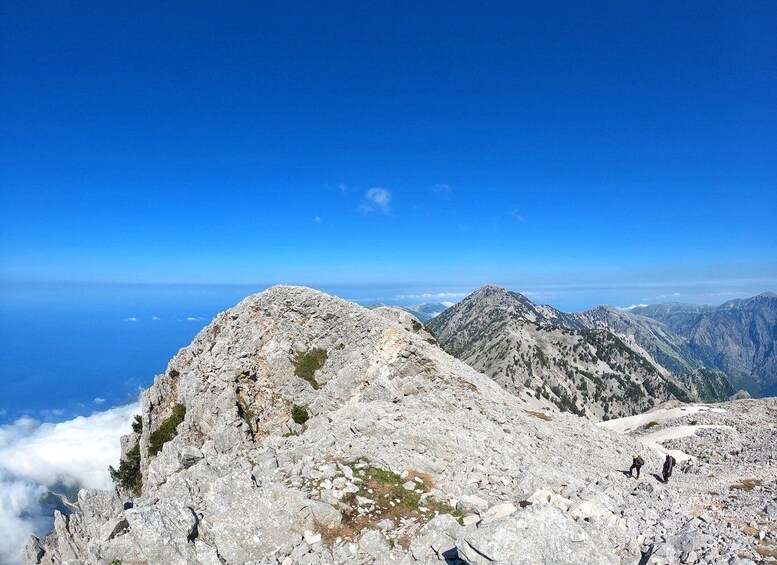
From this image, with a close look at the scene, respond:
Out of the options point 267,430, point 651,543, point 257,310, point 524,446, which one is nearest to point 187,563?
point 651,543

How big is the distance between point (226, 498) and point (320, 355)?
27.4m

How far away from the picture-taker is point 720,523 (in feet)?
56.4

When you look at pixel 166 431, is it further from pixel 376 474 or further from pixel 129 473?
pixel 376 474

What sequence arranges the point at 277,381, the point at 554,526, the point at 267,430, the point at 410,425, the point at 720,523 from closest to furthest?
the point at 554,526, the point at 720,523, the point at 410,425, the point at 267,430, the point at 277,381

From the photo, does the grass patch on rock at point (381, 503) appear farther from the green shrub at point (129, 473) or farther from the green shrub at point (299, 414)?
the green shrub at point (129, 473)

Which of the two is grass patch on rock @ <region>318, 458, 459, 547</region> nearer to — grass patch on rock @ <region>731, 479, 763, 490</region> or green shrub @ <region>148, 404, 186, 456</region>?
grass patch on rock @ <region>731, 479, 763, 490</region>

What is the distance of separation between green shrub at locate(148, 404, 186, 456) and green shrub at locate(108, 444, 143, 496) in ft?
19.4

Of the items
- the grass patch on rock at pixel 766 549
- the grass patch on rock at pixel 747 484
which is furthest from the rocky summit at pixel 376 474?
the grass patch on rock at pixel 747 484

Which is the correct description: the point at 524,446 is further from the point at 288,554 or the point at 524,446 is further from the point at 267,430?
the point at 267,430

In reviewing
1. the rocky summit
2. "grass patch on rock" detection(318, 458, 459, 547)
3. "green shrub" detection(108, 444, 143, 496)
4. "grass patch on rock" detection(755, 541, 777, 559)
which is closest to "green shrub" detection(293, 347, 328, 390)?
the rocky summit

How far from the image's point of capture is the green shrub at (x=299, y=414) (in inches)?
1438

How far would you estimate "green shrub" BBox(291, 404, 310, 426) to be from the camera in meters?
36.5

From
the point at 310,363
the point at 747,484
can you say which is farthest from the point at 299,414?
the point at 747,484

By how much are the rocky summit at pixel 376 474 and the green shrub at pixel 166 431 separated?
0.61 feet
